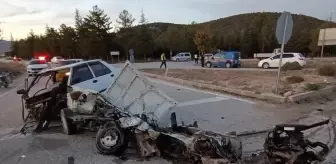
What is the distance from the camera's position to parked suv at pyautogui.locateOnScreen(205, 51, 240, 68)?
3309 cm

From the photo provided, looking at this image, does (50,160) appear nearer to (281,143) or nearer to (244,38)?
(281,143)

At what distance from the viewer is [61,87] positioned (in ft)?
26.2

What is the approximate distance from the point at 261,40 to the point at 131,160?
61497mm

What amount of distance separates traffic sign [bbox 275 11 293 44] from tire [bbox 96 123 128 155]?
7144 millimetres

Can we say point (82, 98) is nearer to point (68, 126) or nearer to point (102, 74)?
point (68, 126)

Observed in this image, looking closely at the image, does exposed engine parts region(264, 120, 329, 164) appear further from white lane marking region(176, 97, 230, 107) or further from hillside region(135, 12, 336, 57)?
hillside region(135, 12, 336, 57)

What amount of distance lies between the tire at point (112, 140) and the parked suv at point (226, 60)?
28.2m

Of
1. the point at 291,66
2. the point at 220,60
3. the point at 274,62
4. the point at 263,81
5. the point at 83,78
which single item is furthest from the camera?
the point at 220,60

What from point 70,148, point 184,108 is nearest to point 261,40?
point 184,108

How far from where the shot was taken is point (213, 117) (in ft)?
29.6

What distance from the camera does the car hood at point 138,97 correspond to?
635cm

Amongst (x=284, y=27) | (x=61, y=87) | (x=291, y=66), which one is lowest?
(x=291, y=66)

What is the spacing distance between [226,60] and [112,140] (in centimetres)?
2870

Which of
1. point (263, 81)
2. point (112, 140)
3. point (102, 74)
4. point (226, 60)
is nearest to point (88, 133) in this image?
point (102, 74)
